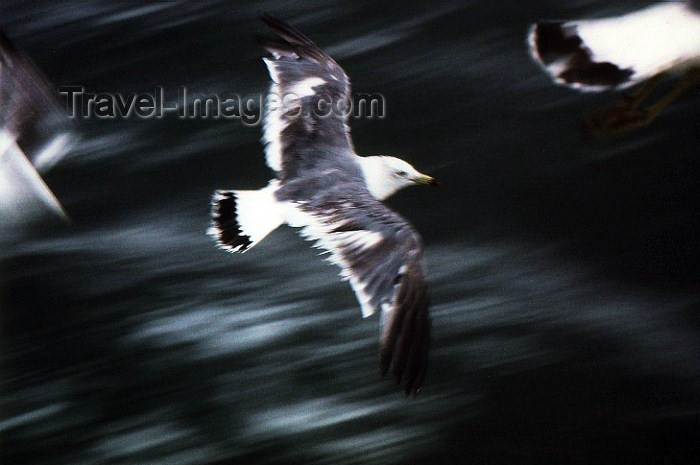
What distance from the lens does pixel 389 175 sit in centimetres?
187

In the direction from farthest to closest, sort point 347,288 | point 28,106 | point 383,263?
1. point 28,106
2. point 347,288
3. point 383,263

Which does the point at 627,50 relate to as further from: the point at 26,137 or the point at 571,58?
the point at 26,137

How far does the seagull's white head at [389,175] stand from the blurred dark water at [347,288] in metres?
0.04

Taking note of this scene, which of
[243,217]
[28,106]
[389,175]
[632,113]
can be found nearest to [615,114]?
[632,113]

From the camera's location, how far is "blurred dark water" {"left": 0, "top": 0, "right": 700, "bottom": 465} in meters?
1.84

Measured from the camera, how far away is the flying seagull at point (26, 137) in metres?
1.92

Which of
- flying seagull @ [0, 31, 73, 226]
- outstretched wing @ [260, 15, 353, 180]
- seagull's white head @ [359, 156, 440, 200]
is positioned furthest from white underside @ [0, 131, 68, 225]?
seagull's white head @ [359, 156, 440, 200]

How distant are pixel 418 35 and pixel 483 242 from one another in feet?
1.60

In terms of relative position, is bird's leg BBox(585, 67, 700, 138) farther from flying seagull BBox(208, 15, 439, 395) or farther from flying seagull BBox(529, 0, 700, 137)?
flying seagull BBox(208, 15, 439, 395)

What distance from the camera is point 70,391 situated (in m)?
1.88

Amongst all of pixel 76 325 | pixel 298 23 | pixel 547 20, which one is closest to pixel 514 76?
pixel 547 20

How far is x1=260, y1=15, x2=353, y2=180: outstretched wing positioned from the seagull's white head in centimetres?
6

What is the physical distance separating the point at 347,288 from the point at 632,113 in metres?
0.74

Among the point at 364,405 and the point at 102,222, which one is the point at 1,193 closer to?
the point at 102,222
